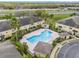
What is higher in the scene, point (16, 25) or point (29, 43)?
point (16, 25)

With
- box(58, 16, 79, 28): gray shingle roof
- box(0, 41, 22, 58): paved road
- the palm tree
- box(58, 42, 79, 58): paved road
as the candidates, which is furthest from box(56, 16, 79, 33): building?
box(0, 41, 22, 58): paved road

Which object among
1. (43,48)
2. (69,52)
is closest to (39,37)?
(43,48)

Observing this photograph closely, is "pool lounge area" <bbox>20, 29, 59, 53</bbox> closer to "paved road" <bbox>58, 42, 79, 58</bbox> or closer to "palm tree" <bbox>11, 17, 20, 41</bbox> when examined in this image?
"palm tree" <bbox>11, 17, 20, 41</bbox>

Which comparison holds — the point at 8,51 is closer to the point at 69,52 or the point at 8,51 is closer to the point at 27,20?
the point at 27,20

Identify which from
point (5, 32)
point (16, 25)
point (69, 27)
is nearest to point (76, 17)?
→ point (69, 27)

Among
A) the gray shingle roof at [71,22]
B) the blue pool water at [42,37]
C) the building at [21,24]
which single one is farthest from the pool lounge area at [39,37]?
the gray shingle roof at [71,22]

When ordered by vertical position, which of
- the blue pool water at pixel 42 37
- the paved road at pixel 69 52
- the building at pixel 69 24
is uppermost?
the building at pixel 69 24

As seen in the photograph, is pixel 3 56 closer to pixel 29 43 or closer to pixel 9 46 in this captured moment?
pixel 9 46

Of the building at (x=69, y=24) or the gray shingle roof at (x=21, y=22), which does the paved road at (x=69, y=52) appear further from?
the gray shingle roof at (x=21, y=22)
